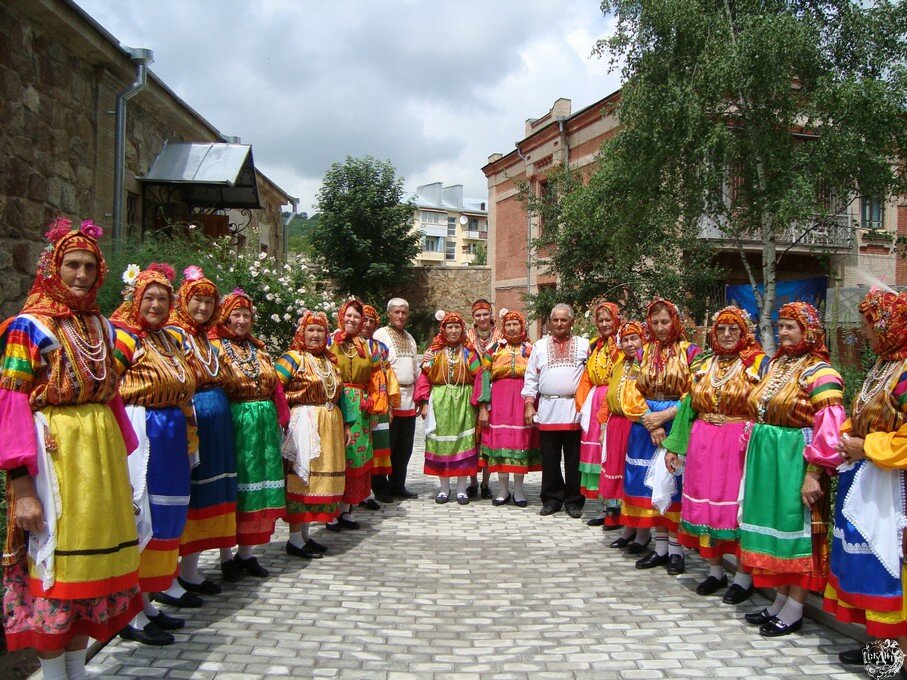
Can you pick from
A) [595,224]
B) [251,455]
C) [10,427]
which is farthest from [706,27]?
[10,427]

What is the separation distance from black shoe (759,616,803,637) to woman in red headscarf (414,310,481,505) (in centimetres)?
390

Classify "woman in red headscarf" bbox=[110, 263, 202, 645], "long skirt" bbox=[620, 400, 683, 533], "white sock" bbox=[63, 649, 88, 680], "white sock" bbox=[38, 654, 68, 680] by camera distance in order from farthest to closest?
"long skirt" bbox=[620, 400, 683, 533] < "woman in red headscarf" bbox=[110, 263, 202, 645] < "white sock" bbox=[63, 649, 88, 680] < "white sock" bbox=[38, 654, 68, 680]

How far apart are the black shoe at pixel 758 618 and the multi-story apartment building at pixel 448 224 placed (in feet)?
209

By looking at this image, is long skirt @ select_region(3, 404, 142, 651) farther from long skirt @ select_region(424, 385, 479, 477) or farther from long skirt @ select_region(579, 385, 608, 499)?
long skirt @ select_region(424, 385, 479, 477)

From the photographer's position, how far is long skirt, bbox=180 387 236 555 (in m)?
4.49

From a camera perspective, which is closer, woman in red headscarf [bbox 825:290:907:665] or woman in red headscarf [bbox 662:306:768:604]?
woman in red headscarf [bbox 825:290:907:665]

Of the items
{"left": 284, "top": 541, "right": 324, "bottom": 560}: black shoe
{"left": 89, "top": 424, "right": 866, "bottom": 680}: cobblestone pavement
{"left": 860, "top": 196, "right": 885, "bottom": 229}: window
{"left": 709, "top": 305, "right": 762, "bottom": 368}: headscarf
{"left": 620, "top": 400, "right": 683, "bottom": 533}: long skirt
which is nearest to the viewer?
{"left": 89, "top": 424, "right": 866, "bottom": 680}: cobblestone pavement

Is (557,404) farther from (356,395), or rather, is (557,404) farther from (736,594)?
(736,594)

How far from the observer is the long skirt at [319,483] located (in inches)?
216

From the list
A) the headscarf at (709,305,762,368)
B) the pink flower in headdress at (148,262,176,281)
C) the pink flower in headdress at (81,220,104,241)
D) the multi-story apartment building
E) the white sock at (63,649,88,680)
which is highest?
the multi-story apartment building

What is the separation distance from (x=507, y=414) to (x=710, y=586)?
315 cm

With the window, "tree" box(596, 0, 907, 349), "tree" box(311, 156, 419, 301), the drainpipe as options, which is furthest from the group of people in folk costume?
"tree" box(311, 156, 419, 301)

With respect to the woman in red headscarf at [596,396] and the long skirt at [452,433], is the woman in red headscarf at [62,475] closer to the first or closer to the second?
the woman in red headscarf at [596,396]

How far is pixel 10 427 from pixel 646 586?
165 inches
